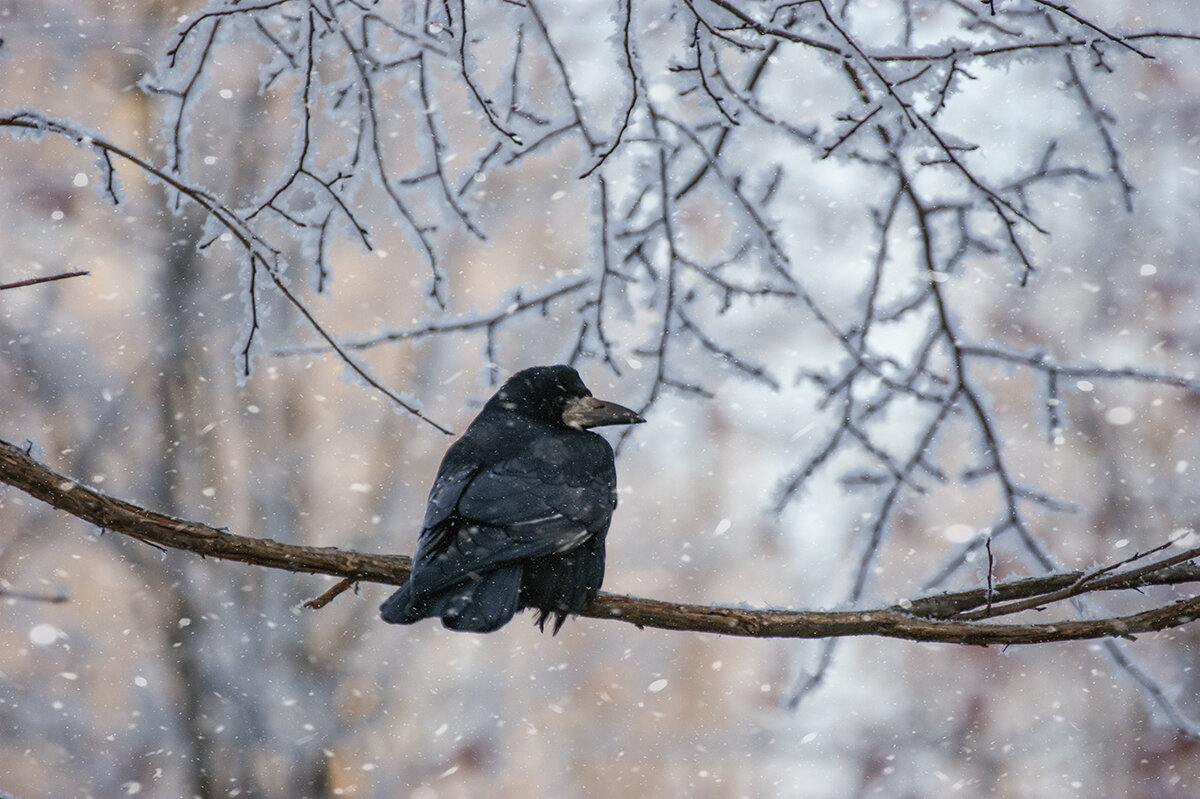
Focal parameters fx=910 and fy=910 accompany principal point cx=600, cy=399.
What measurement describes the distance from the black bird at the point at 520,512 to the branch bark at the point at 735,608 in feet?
0.53

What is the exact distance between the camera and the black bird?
8.18 feet

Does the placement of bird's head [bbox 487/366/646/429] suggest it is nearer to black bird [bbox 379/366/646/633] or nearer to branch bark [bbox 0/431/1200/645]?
black bird [bbox 379/366/646/633]

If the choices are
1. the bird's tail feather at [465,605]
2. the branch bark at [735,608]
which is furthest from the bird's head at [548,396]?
the branch bark at [735,608]

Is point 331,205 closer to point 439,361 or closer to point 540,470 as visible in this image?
point 540,470

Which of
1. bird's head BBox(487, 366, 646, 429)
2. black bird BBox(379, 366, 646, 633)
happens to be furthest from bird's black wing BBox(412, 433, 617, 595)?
bird's head BBox(487, 366, 646, 429)

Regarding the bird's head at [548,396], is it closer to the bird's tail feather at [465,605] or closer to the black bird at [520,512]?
the black bird at [520,512]

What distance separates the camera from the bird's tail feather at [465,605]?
2402 mm

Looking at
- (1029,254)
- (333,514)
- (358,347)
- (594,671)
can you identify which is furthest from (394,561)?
(594,671)

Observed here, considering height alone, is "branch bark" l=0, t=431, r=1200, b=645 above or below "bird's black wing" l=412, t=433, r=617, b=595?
below

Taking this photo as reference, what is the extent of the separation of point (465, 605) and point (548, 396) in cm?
127

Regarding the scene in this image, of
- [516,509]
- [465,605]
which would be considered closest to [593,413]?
[516,509]

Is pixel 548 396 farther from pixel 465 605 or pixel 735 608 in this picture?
pixel 735 608

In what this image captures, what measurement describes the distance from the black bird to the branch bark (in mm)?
161

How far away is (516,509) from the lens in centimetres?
284
